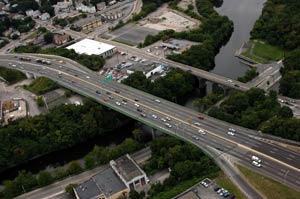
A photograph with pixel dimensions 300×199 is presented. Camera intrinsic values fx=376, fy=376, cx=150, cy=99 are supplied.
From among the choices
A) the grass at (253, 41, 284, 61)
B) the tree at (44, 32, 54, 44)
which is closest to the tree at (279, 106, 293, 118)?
the grass at (253, 41, 284, 61)

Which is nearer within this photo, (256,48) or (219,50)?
(256,48)

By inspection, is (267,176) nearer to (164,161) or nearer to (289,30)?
(164,161)

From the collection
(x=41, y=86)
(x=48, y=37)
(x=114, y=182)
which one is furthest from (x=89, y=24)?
(x=114, y=182)

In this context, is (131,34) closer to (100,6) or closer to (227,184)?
(100,6)

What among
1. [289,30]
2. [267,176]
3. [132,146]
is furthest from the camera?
[289,30]

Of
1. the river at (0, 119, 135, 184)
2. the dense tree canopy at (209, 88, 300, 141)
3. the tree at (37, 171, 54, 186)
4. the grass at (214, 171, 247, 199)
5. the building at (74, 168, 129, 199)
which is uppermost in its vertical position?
the dense tree canopy at (209, 88, 300, 141)

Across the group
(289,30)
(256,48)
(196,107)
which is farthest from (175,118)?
(289,30)

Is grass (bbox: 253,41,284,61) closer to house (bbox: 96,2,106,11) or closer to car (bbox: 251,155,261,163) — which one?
car (bbox: 251,155,261,163)
